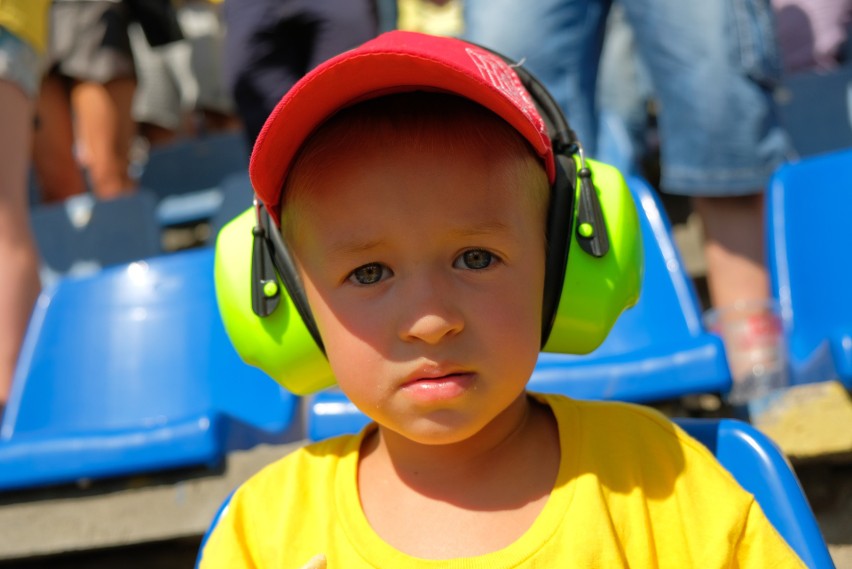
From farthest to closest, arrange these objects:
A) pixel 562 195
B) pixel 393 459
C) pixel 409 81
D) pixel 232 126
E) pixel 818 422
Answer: pixel 232 126
pixel 818 422
pixel 393 459
pixel 562 195
pixel 409 81

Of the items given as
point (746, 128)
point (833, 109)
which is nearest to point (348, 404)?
point (746, 128)

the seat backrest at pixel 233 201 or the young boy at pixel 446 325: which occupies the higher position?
the young boy at pixel 446 325

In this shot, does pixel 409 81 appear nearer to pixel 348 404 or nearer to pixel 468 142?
pixel 468 142

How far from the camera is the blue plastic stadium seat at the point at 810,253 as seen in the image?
2.34 meters

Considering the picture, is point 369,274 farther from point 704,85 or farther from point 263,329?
point 704,85

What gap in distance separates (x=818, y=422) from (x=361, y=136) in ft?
3.64

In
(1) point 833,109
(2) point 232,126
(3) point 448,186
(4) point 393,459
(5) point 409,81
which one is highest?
(5) point 409,81

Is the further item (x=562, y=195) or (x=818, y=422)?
(x=818, y=422)

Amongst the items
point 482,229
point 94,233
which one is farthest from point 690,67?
point 94,233

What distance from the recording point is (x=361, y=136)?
1262 millimetres

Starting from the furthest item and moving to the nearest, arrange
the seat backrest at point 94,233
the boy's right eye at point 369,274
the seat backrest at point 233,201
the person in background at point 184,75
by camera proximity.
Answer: the person in background at point 184,75, the seat backrest at point 94,233, the seat backrest at point 233,201, the boy's right eye at point 369,274

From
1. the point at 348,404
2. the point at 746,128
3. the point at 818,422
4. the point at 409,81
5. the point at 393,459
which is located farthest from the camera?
the point at 746,128

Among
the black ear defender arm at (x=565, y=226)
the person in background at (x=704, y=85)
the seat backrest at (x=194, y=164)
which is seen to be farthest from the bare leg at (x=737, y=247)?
the seat backrest at (x=194, y=164)

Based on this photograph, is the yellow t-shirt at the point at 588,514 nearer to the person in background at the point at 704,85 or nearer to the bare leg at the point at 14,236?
the person in background at the point at 704,85
